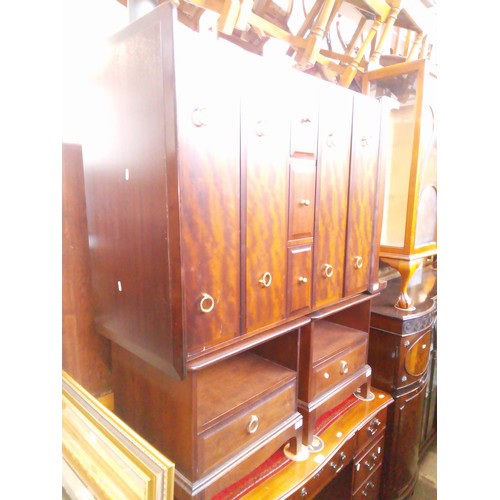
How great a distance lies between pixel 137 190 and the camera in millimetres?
784

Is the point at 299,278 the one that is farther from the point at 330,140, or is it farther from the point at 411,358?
the point at 411,358

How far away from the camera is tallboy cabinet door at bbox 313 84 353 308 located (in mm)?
1044

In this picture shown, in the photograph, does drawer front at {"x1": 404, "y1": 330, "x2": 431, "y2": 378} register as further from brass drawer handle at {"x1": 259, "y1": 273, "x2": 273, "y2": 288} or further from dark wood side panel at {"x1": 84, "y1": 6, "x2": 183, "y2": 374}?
dark wood side panel at {"x1": 84, "y1": 6, "x2": 183, "y2": 374}

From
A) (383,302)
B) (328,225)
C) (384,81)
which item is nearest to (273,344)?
(328,225)

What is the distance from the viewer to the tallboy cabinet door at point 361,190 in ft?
3.84

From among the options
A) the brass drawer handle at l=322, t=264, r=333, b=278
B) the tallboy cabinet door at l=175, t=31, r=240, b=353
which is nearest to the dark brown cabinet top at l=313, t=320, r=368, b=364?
the brass drawer handle at l=322, t=264, r=333, b=278

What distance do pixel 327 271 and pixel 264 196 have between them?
0.40m

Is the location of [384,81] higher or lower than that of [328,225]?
higher

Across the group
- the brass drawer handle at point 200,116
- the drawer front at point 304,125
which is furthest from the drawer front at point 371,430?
the brass drawer handle at point 200,116
